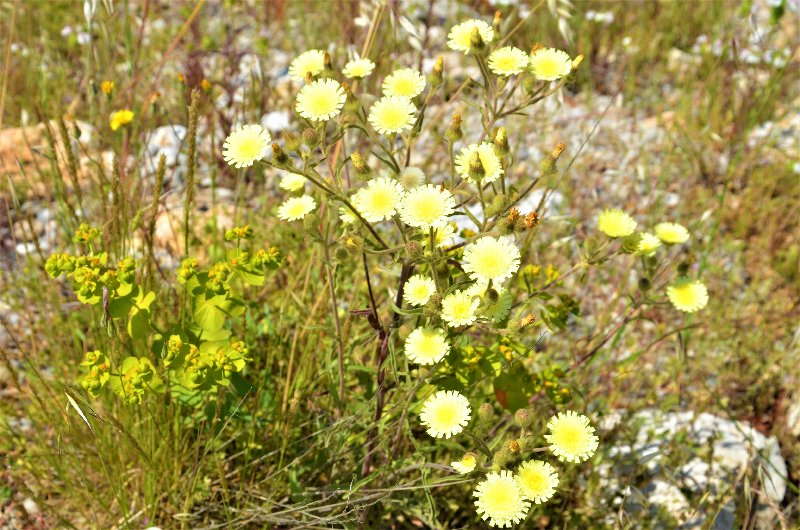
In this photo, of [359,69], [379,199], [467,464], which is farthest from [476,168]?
[467,464]

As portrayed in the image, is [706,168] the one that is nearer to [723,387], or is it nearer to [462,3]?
[723,387]

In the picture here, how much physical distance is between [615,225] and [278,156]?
0.81 metres

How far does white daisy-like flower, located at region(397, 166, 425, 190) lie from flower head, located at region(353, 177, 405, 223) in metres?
0.08

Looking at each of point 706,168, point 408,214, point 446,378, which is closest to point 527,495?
point 446,378

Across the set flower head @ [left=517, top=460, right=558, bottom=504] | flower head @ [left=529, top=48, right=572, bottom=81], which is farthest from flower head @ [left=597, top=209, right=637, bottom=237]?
flower head @ [left=517, top=460, right=558, bottom=504]

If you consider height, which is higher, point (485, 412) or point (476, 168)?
point (476, 168)

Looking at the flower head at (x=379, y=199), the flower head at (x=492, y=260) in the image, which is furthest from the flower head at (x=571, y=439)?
the flower head at (x=379, y=199)

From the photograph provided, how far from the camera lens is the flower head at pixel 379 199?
1.33 metres

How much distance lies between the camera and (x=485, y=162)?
1.40m

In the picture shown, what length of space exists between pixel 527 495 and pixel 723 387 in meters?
1.53

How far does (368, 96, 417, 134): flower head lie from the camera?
4.58 feet

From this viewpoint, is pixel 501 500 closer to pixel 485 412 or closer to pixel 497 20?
pixel 485 412

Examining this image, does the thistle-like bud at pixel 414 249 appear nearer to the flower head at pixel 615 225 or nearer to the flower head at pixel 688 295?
the flower head at pixel 615 225

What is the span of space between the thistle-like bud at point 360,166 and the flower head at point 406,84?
0.19 m
